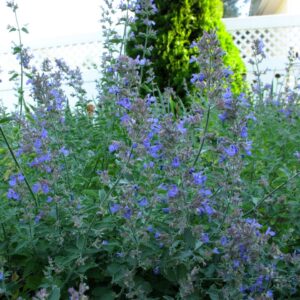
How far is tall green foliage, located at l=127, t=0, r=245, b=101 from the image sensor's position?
7.28 meters

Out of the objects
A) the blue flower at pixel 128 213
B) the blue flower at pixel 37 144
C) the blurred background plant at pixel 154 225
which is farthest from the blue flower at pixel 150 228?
the blue flower at pixel 37 144

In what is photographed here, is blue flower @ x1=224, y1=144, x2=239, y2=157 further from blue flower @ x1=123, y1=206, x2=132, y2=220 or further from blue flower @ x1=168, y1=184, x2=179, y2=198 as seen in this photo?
blue flower @ x1=123, y1=206, x2=132, y2=220

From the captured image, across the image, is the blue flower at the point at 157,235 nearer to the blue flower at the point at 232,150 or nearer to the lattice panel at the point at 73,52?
the blue flower at the point at 232,150

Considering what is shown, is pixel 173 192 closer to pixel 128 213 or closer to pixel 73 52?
pixel 128 213

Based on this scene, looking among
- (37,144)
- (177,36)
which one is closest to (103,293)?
(37,144)

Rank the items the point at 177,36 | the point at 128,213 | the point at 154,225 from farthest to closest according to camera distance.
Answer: the point at 177,36 < the point at 154,225 < the point at 128,213

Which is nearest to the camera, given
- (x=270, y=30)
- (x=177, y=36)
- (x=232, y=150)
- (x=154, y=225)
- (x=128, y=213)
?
(x=128, y=213)

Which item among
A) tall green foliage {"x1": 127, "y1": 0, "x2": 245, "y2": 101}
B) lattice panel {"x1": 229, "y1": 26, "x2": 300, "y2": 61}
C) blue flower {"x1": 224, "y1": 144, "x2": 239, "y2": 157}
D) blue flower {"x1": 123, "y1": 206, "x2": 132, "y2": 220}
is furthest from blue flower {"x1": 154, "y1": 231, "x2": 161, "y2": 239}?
lattice panel {"x1": 229, "y1": 26, "x2": 300, "y2": 61}

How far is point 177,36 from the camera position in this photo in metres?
7.41

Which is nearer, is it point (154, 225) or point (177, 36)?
point (154, 225)

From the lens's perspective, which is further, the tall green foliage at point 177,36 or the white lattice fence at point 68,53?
the white lattice fence at point 68,53

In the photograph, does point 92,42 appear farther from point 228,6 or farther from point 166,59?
point 228,6

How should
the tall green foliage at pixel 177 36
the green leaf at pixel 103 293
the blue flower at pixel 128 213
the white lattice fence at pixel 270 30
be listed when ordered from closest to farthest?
the blue flower at pixel 128 213 → the green leaf at pixel 103 293 → the tall green foliage at pixel 177 36 → the white lattice fence at pixel 270 30

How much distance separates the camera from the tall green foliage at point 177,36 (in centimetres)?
728
